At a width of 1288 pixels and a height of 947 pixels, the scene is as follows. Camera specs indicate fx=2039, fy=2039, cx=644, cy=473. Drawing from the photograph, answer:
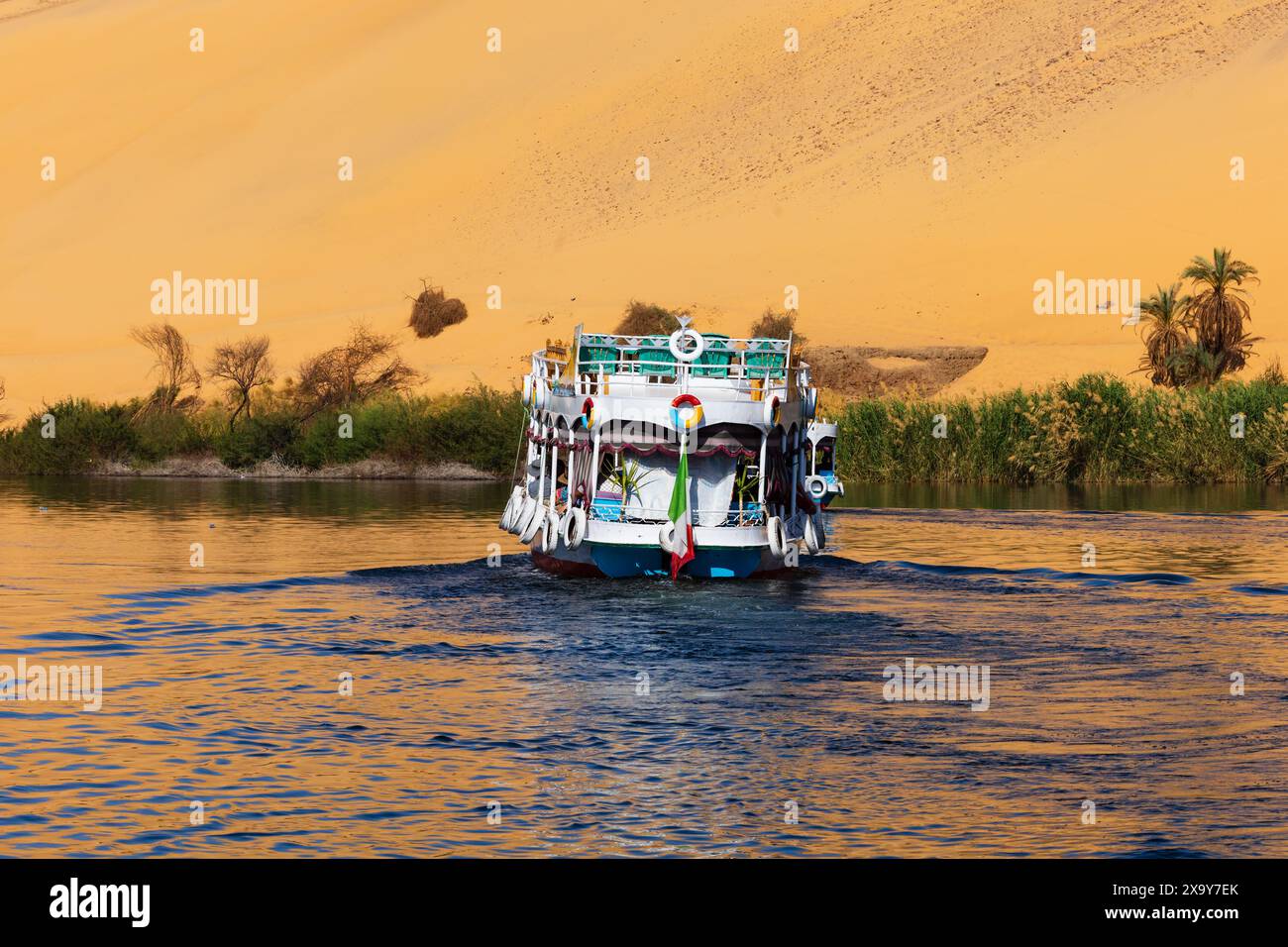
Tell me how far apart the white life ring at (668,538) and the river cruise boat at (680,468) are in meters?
0.02

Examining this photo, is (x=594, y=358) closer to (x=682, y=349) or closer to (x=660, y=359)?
(x=660, y=359)

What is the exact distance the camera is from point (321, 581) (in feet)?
111

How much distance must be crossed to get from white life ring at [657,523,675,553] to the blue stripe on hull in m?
1.05

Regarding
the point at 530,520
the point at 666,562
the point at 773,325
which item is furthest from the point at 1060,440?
the point at 773,325

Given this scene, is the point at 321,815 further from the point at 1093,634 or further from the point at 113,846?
the point at 1093,634

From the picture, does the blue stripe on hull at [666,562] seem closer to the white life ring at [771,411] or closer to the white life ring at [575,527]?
the white life ring at [575,527]

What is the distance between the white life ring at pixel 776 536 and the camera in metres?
32.4

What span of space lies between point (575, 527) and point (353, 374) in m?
59.0

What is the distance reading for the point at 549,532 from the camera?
112 ft

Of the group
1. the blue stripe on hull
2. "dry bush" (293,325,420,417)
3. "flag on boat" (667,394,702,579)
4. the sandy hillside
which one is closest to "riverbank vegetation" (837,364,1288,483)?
the sandy hillside

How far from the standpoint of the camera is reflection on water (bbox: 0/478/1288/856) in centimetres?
1616

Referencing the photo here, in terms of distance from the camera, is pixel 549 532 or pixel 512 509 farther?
pixel 512 509

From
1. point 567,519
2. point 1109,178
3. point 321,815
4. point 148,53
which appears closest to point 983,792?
point 321,815
